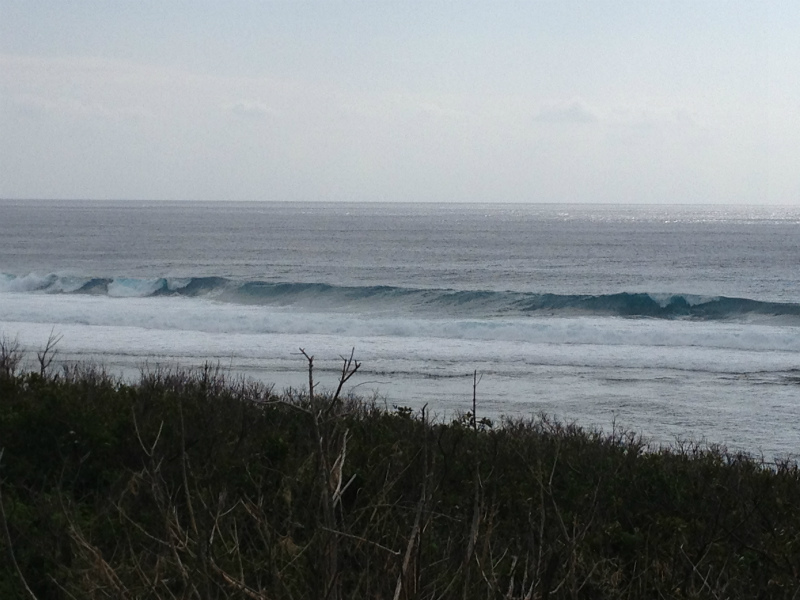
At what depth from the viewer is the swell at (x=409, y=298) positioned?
131ft

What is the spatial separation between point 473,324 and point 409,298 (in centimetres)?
1193

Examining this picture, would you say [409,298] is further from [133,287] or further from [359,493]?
[359,493]

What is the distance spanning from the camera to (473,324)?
31406 millimetres

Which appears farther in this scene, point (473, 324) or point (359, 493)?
point (473, 324)

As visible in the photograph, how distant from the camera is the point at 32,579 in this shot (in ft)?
17.8

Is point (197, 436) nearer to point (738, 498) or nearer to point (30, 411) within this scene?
point (30, 411)

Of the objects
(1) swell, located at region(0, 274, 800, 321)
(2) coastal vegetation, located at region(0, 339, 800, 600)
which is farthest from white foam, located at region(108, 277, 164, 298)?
(2) coastal vegetation, located at region(0, 339, 800, 600)

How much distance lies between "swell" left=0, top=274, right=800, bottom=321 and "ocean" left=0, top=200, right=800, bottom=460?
13cm

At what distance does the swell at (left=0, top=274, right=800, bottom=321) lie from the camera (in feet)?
131

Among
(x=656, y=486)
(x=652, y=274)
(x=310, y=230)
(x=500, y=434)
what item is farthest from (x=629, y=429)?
(x=310, y=230)

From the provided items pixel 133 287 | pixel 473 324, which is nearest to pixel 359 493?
pixel 473 324

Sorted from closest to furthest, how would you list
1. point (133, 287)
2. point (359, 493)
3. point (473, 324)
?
1. point (359, 493)
2. point (473, 324)
3. point (133, 287)

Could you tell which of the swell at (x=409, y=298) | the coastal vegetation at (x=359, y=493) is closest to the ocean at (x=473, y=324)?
the swell at (x=409, y=298)

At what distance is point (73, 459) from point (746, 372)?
19.8 metres
